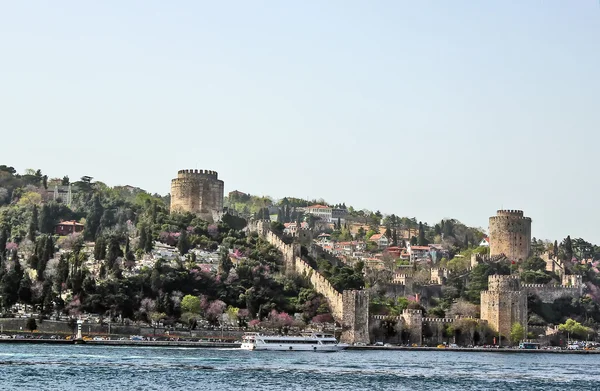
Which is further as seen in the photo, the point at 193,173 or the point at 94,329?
the point at 193,173

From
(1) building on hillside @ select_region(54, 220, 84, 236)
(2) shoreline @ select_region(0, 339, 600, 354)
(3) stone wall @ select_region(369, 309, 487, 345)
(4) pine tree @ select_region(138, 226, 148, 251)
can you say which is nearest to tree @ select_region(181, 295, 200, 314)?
(2) shoreline @ select_region(0, 339, 600, 354)

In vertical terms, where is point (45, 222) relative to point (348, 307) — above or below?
above

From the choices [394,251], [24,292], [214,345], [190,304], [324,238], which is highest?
[324,238]

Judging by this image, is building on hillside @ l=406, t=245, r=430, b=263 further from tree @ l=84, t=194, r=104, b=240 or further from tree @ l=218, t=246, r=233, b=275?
tree @ l=218, t=246, r=233, b=275

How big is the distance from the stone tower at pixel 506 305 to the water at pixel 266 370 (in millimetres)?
12467

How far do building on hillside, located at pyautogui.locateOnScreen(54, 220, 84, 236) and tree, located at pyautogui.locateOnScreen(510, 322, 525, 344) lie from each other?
4263cm

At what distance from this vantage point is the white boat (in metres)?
90.1

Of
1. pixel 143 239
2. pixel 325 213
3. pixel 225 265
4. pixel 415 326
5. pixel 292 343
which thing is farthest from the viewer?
pixel 325 213

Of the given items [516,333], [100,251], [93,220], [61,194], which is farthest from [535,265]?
[61,194]

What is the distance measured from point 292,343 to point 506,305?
773 inches

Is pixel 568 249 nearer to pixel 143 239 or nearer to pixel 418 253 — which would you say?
pixel 418 253

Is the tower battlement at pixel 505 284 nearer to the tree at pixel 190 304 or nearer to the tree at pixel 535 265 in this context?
the tree at pixel 535 265

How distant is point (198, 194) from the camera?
11925 cm

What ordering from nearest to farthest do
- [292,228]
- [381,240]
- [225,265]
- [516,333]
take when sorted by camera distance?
[516,333], [225,265], [292,228], [381,240]
